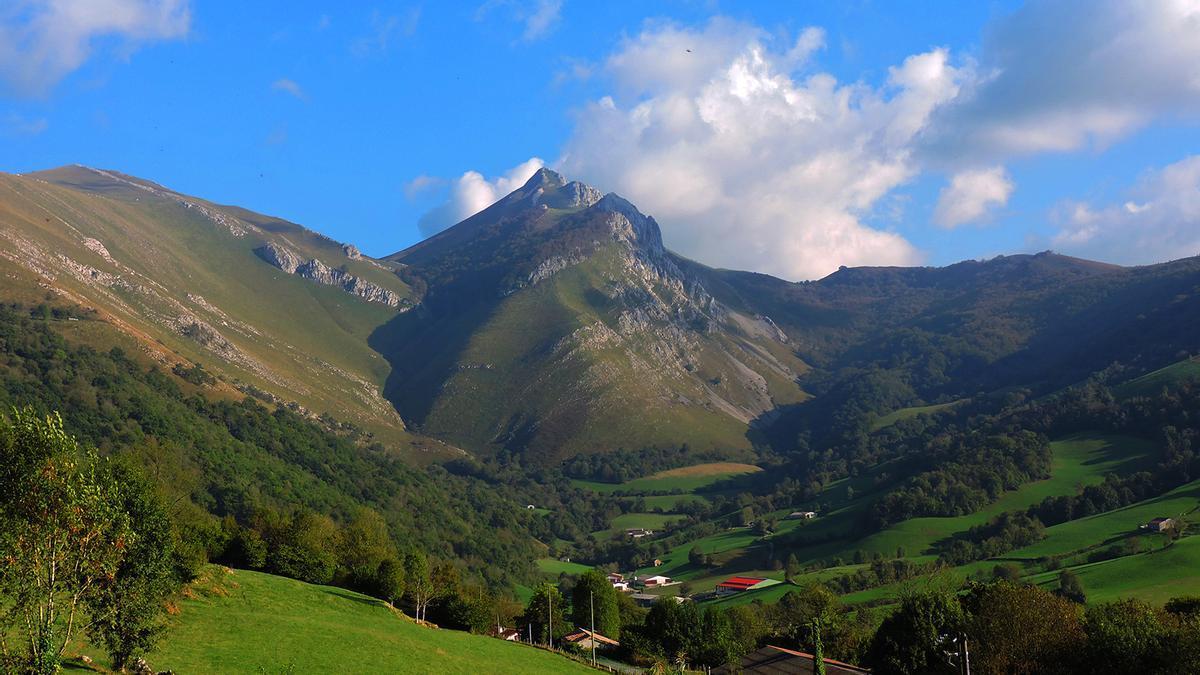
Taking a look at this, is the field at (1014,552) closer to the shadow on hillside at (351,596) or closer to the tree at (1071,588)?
the tree at (1071,588)

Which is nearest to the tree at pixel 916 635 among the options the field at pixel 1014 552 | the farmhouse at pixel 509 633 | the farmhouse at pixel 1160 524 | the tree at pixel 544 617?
the tree at pixel 544 617

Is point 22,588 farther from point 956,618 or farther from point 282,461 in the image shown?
point 282,461

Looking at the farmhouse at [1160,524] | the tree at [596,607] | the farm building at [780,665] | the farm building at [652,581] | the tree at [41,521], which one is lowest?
the farm building at [652,581]

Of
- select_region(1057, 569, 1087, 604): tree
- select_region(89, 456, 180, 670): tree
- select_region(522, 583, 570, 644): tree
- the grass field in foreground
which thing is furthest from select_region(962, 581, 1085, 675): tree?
select_region(1057, 569, 1087, 604): tree

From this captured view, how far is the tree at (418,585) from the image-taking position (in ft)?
218

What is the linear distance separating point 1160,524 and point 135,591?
152 meters

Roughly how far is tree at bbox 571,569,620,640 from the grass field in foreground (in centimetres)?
1920

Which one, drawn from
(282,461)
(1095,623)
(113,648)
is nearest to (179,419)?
(282,461)

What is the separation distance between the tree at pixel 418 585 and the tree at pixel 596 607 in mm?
15567

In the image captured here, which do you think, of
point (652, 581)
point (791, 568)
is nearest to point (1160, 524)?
point (791, 568)

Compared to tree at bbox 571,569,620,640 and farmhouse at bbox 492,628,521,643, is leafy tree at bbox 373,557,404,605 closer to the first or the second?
farmhouse at bbox 492,628,521,643

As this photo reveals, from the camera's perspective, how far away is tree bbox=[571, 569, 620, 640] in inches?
3132

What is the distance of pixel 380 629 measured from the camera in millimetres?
51500

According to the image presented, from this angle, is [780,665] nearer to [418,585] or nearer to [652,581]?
[418,585]
